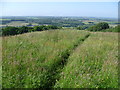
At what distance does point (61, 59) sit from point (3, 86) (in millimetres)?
2734

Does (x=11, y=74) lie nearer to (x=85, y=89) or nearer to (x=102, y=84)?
(x=85, y=89)

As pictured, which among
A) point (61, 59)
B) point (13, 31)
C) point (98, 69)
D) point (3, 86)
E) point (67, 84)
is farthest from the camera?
point (13, 31)

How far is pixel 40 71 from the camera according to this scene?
3.93 metres

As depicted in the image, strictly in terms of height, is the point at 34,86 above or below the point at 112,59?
below

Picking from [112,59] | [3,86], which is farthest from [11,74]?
[112,59]

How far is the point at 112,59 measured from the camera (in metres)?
5.18

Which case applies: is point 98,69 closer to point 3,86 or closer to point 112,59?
point 112,59

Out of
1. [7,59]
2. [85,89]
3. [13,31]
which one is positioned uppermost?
[13,31]

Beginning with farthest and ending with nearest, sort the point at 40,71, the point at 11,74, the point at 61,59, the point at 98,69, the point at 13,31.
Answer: the point at 13,31 < the point at 61,59 < the point at 98,69 < the point at 40,71 < the point at 11,74

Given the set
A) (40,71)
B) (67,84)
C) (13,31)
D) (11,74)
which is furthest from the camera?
(13,31)

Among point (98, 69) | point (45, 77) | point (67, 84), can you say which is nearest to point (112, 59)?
point (98, 69)

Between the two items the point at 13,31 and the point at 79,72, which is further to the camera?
the point at 13,31

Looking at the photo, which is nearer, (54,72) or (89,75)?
(89,75)

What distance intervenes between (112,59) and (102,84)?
214cm
